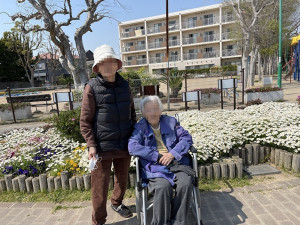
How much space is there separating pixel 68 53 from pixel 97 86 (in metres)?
10.3

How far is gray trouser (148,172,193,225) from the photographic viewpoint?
2.06m

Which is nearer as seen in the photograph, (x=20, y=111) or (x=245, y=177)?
(x=245, y=177)

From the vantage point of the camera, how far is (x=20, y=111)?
9516 millimetres

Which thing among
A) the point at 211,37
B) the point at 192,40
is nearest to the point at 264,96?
the point at 211,37

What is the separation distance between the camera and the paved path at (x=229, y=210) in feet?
8.20

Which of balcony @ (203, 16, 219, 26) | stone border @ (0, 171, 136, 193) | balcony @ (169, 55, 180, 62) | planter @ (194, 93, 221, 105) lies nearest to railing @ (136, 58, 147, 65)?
balcony @ (169, 55, 180, 62)

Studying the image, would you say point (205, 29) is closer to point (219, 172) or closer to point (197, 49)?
point (197, 49)

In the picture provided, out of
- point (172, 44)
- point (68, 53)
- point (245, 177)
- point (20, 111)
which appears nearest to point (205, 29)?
point (172, 44)

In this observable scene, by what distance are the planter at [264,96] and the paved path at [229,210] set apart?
21.5 ft

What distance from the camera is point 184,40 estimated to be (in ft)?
125

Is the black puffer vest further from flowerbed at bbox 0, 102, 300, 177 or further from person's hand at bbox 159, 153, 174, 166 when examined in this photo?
flowerbed at bbox 0, 102, 300, 177

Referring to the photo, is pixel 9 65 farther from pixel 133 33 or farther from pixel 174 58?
pixel 174 58

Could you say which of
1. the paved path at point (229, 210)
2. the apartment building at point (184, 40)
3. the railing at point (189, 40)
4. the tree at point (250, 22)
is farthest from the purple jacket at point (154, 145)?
the railing at point (189, 40)

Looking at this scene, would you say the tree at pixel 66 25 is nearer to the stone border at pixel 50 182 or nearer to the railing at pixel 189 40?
the stone border at pixel 50 182
